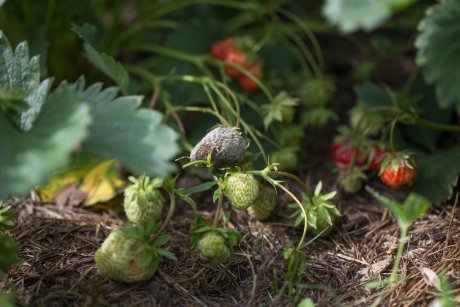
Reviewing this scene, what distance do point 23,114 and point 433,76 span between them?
Result: 94 cm

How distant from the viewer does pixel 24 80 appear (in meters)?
1.41

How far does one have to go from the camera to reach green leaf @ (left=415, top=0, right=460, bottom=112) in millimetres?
1282

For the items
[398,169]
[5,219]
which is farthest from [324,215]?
[5,219]

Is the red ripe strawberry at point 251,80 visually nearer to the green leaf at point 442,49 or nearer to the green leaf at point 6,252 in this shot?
the green leaf at point 442,49

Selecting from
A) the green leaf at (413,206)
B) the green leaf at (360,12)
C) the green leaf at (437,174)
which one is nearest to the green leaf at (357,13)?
the green leaf at (360,12)

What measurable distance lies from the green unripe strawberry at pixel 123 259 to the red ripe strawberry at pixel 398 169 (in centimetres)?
73

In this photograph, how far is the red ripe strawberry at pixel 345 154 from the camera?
1828 millimetres

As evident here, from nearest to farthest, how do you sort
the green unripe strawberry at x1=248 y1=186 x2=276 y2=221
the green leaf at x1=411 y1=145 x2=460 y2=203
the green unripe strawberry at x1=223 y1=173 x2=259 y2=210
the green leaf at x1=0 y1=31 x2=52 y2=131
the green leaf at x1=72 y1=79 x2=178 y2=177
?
the green leaf at x1=72 y1=79 x2=178 y2=177 → the green leaf at x1=0 y1=31 x2=52 y2=131 → the green unripe strawberry at x1=223 y1=173 x2=259 y2=210 → the green unripe strawberry at x1=248 y1=186 x2=276 y2=221 → the green leaf at x1=411 y1=145 x2=460 y2=203

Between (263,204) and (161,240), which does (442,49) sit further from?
(161,240)

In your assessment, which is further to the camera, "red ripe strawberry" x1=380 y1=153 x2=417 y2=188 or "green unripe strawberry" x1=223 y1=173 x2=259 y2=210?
"red ripe strawberry" x1=380 y1=153 x2=417 y2=188

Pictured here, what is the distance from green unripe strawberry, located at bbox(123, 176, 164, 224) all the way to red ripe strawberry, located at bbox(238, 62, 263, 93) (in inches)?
26.3

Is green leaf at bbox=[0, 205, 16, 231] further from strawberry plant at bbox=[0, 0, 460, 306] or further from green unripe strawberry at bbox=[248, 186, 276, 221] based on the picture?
green unripe strawberry at bbox=[248, 186, 276, 221]

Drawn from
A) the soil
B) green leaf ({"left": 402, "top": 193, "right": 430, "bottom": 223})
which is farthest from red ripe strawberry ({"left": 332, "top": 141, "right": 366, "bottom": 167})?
green leaf ({"left": 402, "top": 193, "right": 430, "bottom": 223})

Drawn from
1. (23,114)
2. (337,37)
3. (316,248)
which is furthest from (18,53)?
(337,37)
